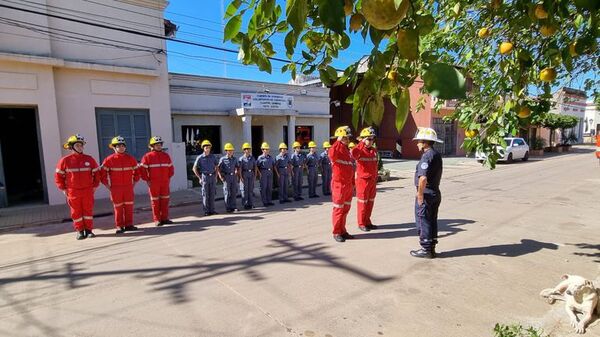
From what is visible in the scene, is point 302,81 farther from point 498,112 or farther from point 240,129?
point 498,112

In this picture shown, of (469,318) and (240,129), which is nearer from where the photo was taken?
(469,318)

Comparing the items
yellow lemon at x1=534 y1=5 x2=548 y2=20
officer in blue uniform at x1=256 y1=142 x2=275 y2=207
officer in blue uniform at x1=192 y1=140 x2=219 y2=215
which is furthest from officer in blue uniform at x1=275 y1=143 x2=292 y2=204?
yellow lemon at x1=534 y1=5 x2=548 y2=20

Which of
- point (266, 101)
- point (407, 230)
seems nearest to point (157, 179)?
point (407, 230)

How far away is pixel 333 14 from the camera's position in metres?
0.91

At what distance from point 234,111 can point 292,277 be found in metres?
10.2

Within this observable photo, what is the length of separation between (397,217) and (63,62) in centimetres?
882

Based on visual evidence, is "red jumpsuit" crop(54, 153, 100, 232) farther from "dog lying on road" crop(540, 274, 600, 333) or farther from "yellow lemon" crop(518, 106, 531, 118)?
"dog lying on road" crop(540, 274, 600, 333)

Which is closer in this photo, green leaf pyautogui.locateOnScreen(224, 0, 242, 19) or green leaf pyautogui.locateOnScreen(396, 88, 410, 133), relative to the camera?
green leaf pyautogui.locateOnScreen(396, 88, 410, 133)

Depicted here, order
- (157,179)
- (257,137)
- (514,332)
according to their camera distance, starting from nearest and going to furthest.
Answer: (514,332), (157,179), (257,137)

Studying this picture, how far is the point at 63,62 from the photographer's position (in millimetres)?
8492

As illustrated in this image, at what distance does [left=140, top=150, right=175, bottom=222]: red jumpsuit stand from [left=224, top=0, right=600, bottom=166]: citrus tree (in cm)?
543

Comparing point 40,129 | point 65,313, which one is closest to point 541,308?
point 65,313

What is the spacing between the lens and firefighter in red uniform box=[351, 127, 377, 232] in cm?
589

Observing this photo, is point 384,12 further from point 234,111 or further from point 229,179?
point 234,111
